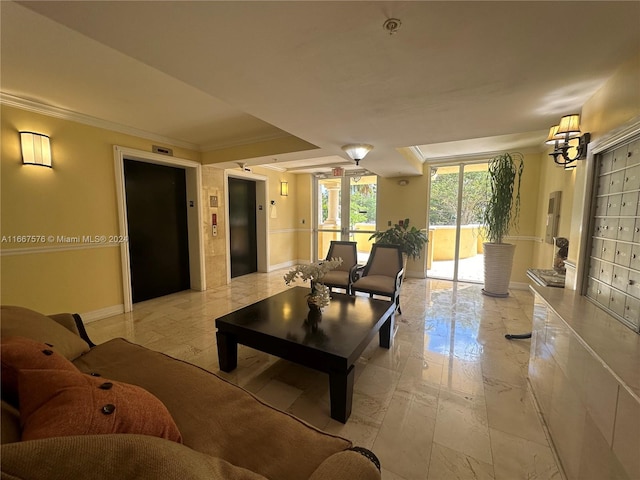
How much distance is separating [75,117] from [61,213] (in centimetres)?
107

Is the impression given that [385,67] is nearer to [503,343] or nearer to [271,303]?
[271,303]

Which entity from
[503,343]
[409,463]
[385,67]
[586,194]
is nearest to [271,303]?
[409,463]

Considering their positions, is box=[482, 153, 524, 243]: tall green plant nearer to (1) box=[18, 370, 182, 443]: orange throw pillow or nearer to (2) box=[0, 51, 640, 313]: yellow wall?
(2) box=[0, 51, 640, 313]: yellow wall

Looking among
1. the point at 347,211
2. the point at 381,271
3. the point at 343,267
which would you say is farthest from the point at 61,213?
the point at 347,211

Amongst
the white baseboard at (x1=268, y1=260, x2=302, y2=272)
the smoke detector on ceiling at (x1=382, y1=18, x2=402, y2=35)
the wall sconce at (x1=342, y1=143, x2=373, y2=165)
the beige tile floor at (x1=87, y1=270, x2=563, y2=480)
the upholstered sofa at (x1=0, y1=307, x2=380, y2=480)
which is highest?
the smoke detector on ceiling at (x1=382, y1=18, x2=402, y2=35)

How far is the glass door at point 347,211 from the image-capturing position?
6074 mm

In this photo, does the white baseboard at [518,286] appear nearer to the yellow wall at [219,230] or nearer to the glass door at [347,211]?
the glass door at [347,211]

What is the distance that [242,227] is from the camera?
18.3 ft

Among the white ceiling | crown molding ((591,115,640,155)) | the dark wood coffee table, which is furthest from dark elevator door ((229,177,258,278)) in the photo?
crown molding ((591,115,640,155))

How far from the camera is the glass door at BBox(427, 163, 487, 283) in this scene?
4910 mm

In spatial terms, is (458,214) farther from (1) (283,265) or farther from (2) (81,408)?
(2) (81,408)

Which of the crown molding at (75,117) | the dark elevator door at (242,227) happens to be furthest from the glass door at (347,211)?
the crown molding at (75,117)

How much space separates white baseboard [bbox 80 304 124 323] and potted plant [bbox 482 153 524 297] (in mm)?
5381

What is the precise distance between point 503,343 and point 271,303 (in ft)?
7.82
